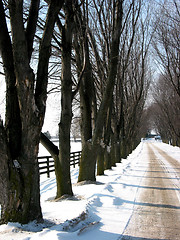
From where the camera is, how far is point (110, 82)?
7.38 m

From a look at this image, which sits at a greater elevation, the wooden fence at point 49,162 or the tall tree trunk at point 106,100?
the tall tree trunk at point 106,100

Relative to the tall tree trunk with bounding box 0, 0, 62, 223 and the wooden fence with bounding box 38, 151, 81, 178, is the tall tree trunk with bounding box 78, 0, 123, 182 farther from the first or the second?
the tall tree trunk with bounding box 0, 0, 62, 223

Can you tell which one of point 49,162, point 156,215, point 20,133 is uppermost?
point 20,133

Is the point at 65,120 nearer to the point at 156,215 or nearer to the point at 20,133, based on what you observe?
the point at 20,133

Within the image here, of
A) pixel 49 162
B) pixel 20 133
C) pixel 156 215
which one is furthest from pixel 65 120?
pixel 49 162

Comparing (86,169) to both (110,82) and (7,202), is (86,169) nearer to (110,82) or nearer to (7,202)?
(110,82)

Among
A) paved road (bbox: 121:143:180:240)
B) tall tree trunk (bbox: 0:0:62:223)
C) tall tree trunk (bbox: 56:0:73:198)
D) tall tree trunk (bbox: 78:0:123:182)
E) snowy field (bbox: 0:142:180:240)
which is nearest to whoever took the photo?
snowy field (bbox: 0:142:180:240)

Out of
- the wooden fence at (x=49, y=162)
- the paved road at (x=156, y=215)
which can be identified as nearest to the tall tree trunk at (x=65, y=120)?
the paved road at (x=156, y=215)

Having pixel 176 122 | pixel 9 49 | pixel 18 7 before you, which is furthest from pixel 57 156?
pixel 176 122

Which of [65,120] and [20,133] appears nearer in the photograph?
[20,133]

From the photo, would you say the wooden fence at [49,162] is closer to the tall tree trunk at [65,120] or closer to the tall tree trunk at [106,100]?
the tall tree trunk at [106,100]

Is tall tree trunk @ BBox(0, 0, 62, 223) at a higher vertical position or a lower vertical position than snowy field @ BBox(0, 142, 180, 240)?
higher

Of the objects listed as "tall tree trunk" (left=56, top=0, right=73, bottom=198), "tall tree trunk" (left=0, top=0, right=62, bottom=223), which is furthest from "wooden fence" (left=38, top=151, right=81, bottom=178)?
"tall tree trunk" (left=0, top=0, right=62, bottom=223)

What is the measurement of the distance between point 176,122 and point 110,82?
64.5 feet
